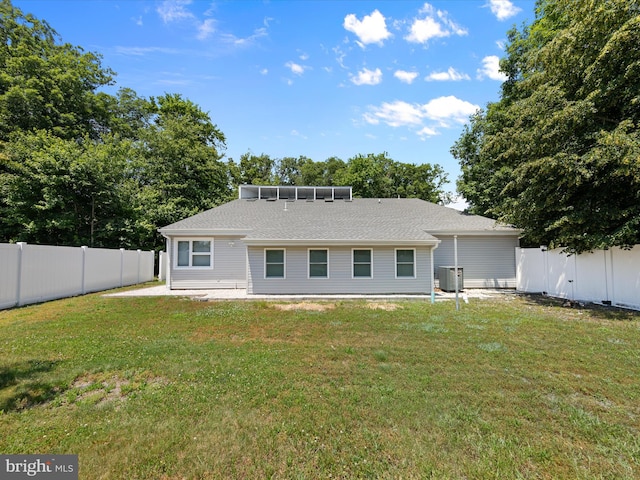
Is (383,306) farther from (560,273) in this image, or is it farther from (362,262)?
(560,273)

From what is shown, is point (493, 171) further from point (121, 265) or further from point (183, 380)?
point (121, 265)

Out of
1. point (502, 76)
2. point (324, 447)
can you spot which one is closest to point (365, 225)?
point (324, 447)

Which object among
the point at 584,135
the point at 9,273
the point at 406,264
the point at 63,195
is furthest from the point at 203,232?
the point at 584,135

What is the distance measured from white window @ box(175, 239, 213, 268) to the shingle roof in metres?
0.62

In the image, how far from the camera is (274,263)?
40.7 feet

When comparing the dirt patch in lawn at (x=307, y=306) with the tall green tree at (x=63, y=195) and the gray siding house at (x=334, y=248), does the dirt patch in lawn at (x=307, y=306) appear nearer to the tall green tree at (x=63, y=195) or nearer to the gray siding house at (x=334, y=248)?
the gray siding house at (x=334, y=248)

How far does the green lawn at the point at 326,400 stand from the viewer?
257cm

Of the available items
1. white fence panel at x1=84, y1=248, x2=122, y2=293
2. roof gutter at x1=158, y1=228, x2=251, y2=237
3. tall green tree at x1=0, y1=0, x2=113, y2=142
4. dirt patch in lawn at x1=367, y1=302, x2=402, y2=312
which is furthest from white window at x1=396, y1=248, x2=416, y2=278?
tall green tree at x1=0, y1=0, x2=113, y2=142

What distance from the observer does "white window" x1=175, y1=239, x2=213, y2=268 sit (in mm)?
13859

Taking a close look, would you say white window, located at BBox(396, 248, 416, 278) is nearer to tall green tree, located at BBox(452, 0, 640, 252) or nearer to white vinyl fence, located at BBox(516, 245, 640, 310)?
tall green tree, located at BBox(452, 0, 640, 252)

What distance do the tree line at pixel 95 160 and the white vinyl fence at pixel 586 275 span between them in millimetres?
21390

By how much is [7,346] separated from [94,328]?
148 centimetres

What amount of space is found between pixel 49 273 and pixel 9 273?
1.63 metres

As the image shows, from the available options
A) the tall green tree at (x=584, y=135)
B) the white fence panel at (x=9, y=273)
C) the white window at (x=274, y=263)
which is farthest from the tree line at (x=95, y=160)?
the tall green tree at (x=584, y=135)
